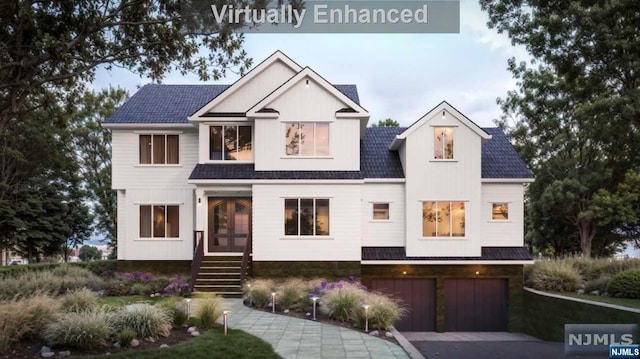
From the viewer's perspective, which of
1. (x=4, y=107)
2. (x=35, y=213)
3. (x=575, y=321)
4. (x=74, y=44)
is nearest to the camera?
(x=74, y=44)

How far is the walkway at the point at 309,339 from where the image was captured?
28.9 ft

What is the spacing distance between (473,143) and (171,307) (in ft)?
44.0

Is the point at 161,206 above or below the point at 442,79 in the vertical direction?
below

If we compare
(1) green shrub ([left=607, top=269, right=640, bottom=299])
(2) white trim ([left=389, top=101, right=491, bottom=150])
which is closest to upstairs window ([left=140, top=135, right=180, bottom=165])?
(2) white trim ([left=389, top=101, right=491, bottom=150])

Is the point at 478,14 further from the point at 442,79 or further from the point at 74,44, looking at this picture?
the point at 74,44

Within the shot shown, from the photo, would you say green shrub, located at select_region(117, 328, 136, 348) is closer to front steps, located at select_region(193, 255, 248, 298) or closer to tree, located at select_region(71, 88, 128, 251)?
front steps, located at select_region(193, 255, 248, 298)

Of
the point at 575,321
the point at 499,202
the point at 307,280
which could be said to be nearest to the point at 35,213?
the point at 307,280

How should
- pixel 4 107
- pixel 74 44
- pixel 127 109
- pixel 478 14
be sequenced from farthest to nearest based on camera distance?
pixel 127 109, pixel 478 14, pixel 4 107, pixel 74 44

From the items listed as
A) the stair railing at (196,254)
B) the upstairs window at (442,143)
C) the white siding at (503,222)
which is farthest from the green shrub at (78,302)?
the white siding at (503,222)

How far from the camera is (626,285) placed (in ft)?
47.3

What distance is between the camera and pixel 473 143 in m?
18.4

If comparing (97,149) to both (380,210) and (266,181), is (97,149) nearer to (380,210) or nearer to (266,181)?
(266,181)

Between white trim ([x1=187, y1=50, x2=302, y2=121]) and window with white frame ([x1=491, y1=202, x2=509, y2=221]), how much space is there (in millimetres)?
10296

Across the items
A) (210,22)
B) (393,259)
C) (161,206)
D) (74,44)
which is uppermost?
(210,22)
